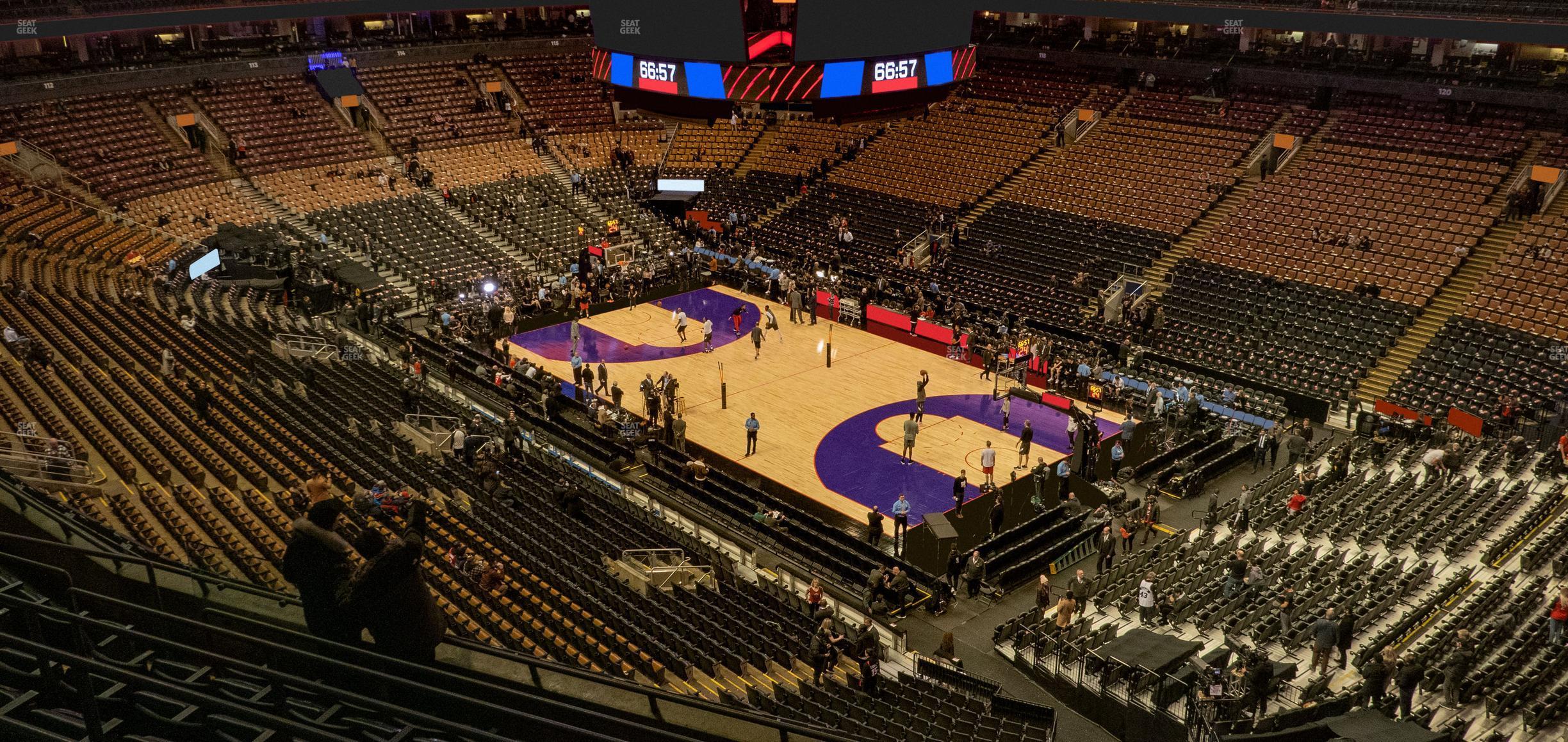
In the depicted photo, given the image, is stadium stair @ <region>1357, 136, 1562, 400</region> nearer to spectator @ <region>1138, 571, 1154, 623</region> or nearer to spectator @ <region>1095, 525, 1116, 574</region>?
spectator @ <region>1095, 525, 1116, 574</region>

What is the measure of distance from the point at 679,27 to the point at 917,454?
41.6 ft

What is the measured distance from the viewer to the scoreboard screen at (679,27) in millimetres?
16734

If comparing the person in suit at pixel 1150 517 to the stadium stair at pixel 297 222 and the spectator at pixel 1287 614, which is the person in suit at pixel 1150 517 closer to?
the spectator at pixel 1287 614

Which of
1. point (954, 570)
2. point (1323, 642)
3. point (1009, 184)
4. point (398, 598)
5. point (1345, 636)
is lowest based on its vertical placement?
point (954, 570)

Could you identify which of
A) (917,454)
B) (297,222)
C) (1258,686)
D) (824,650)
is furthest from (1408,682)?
(297,222)

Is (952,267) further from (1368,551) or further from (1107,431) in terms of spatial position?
(1368,551)

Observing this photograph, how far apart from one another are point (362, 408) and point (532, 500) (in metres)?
5.33

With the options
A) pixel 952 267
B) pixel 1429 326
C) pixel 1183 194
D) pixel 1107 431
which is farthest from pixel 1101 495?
pixel 1183 194

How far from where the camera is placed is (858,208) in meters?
42.6

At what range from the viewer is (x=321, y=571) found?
7090mm

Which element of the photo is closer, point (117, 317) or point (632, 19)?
point (632, 19)

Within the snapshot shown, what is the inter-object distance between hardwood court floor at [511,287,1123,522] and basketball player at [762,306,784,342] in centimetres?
17

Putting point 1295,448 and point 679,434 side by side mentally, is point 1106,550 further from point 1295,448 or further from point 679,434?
point 679,434

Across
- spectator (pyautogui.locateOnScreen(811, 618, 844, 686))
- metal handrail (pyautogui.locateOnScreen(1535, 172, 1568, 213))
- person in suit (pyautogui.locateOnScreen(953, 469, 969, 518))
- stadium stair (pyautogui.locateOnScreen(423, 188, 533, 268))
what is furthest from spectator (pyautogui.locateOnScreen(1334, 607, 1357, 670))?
stadium stair (pyautogui.locateOnScreen(423, 188, 533, 268))
